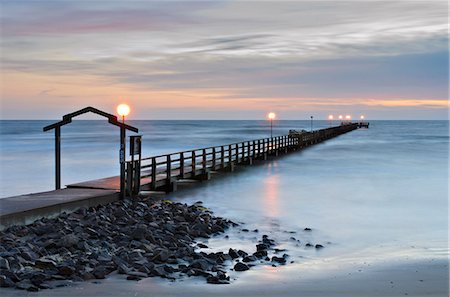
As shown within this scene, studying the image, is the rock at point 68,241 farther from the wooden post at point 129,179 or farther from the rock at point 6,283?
the wooden post at point 129,179

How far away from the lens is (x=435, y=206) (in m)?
17.1

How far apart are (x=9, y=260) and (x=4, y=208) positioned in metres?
3.49

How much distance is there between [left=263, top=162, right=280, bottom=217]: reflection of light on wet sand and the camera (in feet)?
51.2

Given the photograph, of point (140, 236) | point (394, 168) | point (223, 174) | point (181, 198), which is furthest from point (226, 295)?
point (394, 168)

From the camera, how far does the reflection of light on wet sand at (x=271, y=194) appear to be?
51.2 feet

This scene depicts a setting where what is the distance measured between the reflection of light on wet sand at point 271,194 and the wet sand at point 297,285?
5.98m

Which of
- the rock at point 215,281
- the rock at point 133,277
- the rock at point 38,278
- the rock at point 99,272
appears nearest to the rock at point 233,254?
the rock at point 215,281

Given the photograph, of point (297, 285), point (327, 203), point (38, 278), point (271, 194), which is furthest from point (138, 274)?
point (271, 194)

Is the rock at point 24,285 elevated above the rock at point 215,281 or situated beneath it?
elevated above

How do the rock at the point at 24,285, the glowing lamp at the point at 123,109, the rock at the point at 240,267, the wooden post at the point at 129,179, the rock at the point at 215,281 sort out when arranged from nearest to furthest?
1. the rock at the point at 24,285
2. the rock at the point at 215,281
3. the rock at the point at 240,267
4. the wooden post at the point at 129,179
5. the glowing lamp at the point at 123,109

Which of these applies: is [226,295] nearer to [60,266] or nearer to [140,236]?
[60,266]

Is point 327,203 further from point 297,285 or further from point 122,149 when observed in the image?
point 297,285

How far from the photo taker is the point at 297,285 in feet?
26.9

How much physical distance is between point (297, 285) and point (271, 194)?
1094 centimetres
